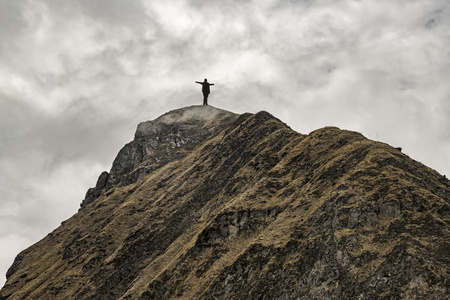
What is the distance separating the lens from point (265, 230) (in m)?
60.6

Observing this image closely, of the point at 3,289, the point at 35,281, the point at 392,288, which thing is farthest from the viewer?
the point at 3,289

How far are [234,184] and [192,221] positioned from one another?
1007cm

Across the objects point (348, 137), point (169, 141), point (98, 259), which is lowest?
point (98, 259)

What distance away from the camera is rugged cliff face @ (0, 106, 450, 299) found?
153 feet

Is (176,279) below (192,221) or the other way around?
below

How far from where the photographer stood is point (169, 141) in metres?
132

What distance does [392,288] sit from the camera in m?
42.1

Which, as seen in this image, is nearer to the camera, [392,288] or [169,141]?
[392,288]

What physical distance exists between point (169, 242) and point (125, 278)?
941 cm

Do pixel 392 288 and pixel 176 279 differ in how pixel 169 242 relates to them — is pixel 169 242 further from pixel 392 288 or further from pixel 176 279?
pixel 392 288

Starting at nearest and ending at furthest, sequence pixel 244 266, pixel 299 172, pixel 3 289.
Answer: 1. pixel 244 266
2. pixel 299 172
3. pixel 3 289

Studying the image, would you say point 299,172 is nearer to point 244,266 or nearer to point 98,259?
point 244,266

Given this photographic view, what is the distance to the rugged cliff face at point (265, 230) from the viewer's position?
4653cm

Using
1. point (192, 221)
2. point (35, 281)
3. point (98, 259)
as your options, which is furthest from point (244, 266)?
point (35, 281)
